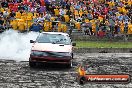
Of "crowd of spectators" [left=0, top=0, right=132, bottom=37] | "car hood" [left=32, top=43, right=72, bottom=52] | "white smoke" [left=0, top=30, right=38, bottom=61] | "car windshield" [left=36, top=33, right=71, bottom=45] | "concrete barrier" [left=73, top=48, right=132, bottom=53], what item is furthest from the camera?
"crowd of spectators" [left=0, top=0, right=132, bottom=37]

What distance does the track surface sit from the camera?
13766 millimetres

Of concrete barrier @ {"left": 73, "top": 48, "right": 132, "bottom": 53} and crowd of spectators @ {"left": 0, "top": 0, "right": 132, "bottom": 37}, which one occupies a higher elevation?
crowd of spectators @ {"left": 0, "top": 0, "right": 132, "bottom": 37}

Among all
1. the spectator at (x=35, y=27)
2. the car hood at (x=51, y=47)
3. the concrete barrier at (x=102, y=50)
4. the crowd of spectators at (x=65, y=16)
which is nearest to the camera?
the car hood at (x=51, y=47)

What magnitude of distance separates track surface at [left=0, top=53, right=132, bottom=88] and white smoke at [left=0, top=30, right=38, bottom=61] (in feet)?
3.69

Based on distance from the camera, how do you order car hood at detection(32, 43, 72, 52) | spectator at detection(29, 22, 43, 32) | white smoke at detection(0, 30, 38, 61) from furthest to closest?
spectator at detection(29, 22, 43, 32)
white smoke at detection(0, 30, 38, 61)
car hood at detection(32, 43, 72, 52)

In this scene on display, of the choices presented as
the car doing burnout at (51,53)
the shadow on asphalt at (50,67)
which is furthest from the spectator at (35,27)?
the car doing burnout at (51,53)

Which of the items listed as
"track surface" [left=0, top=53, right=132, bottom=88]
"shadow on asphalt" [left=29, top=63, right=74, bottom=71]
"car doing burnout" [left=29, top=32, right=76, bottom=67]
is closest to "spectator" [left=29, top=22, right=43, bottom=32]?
"track surface" [left=0, top=53, right=132, bottom=88]

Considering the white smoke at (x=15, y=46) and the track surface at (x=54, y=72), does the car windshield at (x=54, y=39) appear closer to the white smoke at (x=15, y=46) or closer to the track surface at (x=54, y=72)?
the track surface at (x=54, y=72)

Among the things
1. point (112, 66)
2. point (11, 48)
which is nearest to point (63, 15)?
point (11, 48)

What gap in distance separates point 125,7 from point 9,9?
11.0 meters

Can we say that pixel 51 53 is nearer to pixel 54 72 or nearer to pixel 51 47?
pixel 51 47

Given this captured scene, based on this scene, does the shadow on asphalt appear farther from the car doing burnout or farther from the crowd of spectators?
the crowd of spectators

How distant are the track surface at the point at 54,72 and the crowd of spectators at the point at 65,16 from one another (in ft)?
26.5

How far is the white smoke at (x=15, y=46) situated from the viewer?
22205 millimetres
